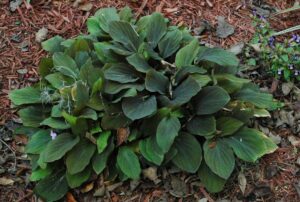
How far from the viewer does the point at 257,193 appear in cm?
348

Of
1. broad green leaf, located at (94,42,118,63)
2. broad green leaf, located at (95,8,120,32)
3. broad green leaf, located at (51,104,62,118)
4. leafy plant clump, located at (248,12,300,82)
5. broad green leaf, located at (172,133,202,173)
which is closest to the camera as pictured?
broad green leaf, located at (172,133,202,173)

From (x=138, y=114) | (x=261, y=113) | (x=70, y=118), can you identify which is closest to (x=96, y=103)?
(x=70, y=118)

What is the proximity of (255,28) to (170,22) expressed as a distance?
2.32 ft

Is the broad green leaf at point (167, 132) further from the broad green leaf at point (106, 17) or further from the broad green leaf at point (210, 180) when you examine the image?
the broad green leaf at point (106, 17)

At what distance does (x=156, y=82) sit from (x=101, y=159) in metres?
0.62

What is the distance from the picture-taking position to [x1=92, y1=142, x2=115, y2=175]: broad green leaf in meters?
3.28

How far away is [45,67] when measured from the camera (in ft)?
12.1

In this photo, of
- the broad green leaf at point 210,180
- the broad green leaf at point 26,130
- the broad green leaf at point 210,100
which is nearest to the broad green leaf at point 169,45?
the broad green leaf at point 210,100

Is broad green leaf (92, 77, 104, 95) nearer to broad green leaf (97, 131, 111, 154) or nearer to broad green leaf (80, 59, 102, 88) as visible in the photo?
broad green leaf (80, 59, 102, 88)

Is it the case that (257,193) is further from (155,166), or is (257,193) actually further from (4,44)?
(4,44)

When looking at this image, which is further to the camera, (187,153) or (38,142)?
(38,142)

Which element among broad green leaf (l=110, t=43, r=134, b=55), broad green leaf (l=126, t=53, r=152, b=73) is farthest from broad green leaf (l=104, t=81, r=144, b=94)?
broad green leaf (l=110, t=43, r=134, b=55)

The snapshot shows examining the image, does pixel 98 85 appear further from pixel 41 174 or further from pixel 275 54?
pixel 275 54

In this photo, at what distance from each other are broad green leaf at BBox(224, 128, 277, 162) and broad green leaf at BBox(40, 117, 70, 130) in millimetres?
1073
